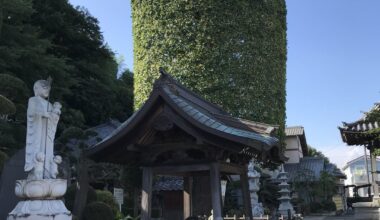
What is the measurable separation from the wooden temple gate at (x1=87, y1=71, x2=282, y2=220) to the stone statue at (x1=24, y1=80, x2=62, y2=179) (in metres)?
1.09

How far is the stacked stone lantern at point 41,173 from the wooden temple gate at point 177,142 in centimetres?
113

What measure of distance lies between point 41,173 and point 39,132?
763mm

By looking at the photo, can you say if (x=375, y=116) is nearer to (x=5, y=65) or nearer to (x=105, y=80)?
(x=5, y=65)

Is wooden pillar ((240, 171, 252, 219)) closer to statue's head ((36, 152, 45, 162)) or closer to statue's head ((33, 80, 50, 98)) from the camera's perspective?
statue's head ((36, 152, 45, 162))

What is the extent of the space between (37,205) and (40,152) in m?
1.00

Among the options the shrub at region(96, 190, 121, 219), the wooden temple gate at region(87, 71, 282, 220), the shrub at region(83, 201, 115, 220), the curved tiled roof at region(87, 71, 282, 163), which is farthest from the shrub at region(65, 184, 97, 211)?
the curved tiled roof at region(87, 71, 282, 163)

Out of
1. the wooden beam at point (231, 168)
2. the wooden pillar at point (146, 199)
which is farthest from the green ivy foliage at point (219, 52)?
the wooden pillar at point (146, 199)

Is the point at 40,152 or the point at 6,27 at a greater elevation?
the point at 6,27

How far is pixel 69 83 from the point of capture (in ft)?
74.2

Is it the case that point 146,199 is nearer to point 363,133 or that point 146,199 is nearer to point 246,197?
point 246,197

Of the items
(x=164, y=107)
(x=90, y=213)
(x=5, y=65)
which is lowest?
(x=90, y=213)

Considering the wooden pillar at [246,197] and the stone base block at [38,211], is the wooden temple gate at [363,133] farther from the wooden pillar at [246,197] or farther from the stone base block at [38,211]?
the stone base block at [38,211]

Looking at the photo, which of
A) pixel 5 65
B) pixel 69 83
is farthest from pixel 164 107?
pixel 69 83

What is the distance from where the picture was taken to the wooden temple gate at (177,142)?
7973 mm
